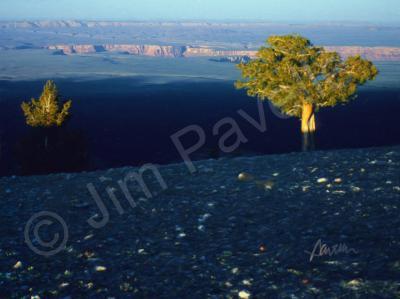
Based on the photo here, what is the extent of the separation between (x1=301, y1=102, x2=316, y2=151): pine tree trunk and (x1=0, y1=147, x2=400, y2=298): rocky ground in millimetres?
14125

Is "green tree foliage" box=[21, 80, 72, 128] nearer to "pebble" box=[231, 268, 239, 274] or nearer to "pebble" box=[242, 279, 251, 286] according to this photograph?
"pebble" box=[231, 268, 239, 274]

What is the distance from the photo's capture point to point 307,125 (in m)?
32.8

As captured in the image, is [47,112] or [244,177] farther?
[47,112]

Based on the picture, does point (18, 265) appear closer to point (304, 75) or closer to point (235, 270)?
point (235, 270)

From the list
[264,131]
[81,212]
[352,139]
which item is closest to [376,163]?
[81,212]

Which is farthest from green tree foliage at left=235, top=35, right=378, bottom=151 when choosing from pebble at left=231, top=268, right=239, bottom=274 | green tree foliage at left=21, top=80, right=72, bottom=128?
pebble at left=231, top=268, right=239, bottom=274

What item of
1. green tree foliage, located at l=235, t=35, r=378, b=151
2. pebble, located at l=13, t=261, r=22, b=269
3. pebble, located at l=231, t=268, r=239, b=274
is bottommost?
pebble, located at l=13, t=261, r=22, b=269

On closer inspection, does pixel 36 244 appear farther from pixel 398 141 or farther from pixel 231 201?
pixel 398 141

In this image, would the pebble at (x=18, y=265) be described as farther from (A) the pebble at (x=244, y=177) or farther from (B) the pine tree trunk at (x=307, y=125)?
(B) the pine tree trunk at (x=307, y=125)

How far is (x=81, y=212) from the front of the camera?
1433cm

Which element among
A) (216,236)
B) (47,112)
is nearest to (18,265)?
(216,236)

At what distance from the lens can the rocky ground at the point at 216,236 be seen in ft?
28.1
